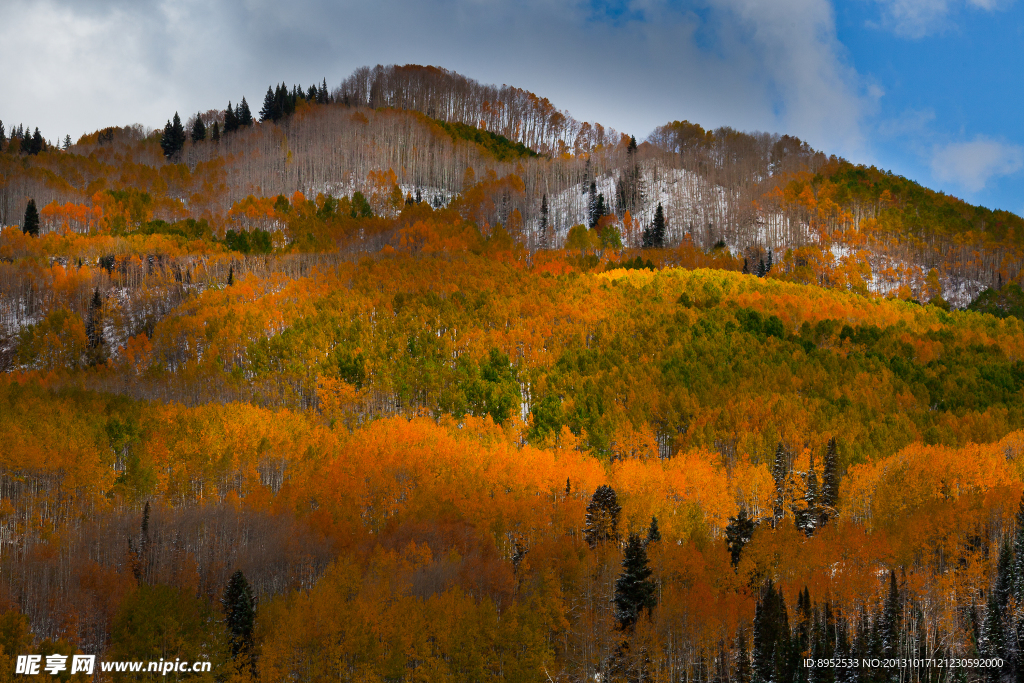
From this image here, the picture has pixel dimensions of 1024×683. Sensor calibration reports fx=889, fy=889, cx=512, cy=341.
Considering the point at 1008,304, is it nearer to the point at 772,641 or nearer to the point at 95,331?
the point at 772,641

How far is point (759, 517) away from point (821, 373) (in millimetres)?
48881

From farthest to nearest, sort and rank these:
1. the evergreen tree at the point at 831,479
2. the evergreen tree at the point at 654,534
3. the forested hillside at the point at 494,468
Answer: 1. the evergreen tree at the point at 831,479
2. the evergreen tree at the point at 654,534
3. the forested hillside at the point at 494,468

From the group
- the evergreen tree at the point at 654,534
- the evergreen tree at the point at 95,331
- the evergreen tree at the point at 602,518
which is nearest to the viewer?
the evergreen tree at the point at 654,534

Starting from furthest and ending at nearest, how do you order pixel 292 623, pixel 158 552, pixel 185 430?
1. pixel 185 430
2. pixel 158 552
3. pixel 292 623

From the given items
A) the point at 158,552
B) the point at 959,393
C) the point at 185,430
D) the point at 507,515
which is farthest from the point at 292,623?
the point at 959,393

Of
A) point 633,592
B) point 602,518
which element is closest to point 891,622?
point 633,592

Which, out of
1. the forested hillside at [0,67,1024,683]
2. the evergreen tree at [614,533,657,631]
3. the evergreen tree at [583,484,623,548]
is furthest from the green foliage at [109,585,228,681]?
the evergreen tree at [583,484,623,548]

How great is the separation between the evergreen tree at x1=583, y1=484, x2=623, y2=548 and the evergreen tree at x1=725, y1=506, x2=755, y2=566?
38.7 feet

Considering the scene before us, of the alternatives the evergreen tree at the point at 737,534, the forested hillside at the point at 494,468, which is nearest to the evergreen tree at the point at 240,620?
the forested hillside at the point at 494,468

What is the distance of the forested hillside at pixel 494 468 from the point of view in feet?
241

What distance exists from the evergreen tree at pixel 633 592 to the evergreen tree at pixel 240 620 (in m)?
30.7

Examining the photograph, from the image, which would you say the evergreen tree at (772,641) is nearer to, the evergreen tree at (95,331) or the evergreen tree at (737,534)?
the evergreen tree at (737,534)

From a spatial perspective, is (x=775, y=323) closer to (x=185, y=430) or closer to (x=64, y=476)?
(x=185, y=430)

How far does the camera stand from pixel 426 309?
16462 centimetres
